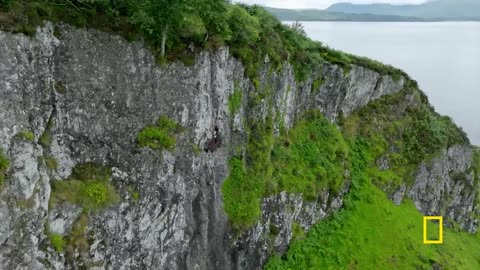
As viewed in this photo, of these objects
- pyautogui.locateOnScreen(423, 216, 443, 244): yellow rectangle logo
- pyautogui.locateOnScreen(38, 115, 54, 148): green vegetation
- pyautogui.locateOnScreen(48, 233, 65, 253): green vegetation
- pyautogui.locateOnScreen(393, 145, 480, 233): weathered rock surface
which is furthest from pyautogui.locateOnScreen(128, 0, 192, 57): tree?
pyautogui.locateOnScreen(423, 216, 443, 244): yellow rectangle logo

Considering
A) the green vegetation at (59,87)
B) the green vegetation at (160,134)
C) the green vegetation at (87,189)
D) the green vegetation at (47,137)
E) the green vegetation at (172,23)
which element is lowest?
the green vegetation at (87,189)

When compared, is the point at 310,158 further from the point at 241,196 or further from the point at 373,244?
the point at 241,196

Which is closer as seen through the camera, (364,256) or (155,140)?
(155,140)

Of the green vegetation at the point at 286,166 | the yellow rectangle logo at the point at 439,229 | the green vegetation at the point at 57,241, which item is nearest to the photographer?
the green vegetation at the point at 57,241

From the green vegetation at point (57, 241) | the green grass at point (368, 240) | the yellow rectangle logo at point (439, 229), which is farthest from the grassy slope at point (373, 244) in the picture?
the green vegetation at point (57, 241)

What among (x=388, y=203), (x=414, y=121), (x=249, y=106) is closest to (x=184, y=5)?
(x=249, y=106)

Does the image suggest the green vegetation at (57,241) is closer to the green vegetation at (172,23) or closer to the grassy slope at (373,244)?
the green vegetation at (172,23)

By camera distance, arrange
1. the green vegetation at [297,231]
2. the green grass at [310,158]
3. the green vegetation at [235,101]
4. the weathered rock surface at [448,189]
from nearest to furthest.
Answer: the green vegetation at [235,101] < the green grass at [310,158] < the green vegetation at [297,231] < the weathered rock surface at [448,189]

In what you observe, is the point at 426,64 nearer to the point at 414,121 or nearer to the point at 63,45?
the point at 414,121
